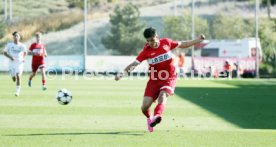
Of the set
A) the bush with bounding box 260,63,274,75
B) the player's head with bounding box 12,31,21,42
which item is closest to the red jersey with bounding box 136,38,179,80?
the player's head with bounding box 12,31,21,42

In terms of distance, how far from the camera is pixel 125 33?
71.8m

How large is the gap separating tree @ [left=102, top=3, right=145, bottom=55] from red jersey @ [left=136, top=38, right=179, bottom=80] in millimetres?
57387

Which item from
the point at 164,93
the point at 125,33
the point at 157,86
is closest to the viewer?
the point at 164,93

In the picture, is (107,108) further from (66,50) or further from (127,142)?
(66,50)

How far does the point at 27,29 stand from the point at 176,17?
57.9 ft

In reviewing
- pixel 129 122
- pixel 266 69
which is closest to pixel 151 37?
pixel 129 122

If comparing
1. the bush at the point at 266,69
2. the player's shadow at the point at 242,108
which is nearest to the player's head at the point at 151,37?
the player's shadow at the point at 242,108

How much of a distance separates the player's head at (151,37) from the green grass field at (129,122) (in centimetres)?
170

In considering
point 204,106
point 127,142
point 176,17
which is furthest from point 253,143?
point 176,17

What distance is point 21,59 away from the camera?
2386 cm

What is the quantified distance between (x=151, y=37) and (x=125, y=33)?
2329 inches

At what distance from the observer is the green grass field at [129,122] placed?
11.5 metres

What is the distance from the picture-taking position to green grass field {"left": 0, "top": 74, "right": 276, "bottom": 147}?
11.5m

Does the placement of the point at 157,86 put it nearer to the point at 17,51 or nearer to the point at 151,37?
the point at 151,37
